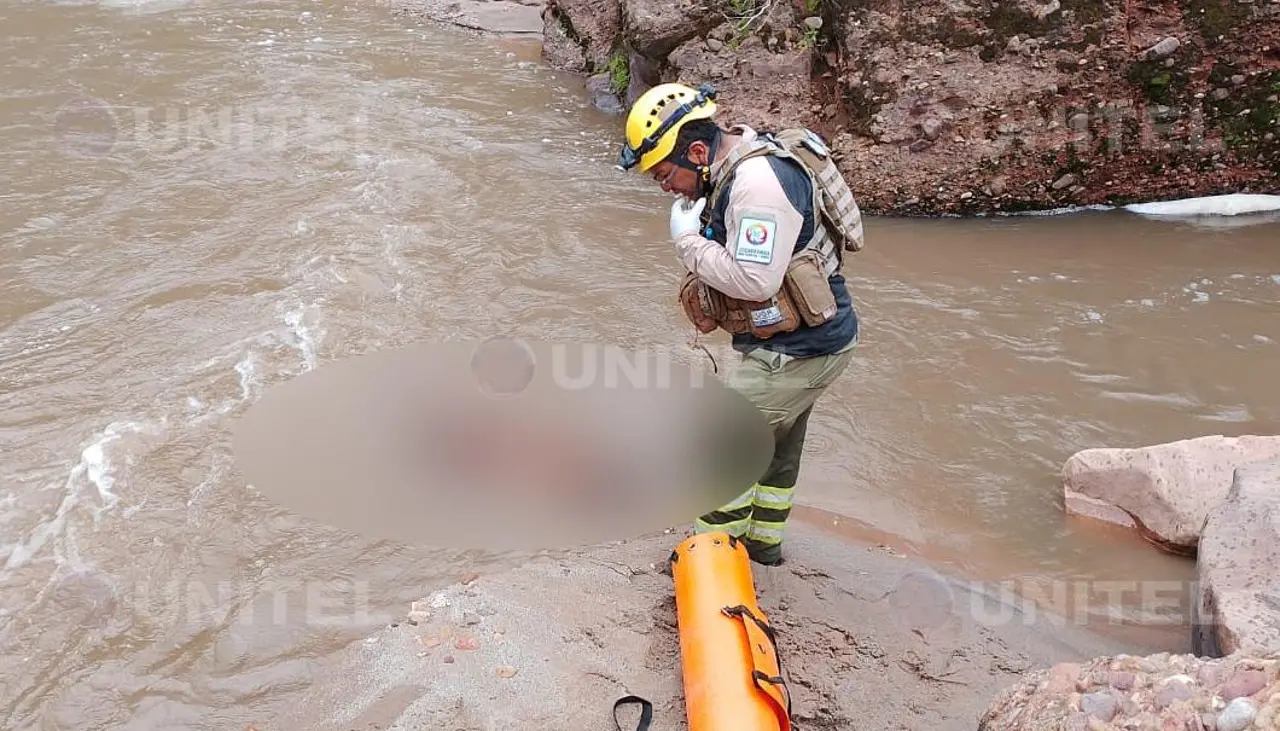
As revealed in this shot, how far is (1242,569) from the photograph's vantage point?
11.3ft

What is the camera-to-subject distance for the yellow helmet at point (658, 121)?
3236mm

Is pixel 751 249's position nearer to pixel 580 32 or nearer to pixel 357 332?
pixel 357 332

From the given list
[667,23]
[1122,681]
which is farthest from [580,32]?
[1122,681]

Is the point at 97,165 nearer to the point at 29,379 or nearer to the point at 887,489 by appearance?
the point at 29,379

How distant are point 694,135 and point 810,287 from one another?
0.62 metres

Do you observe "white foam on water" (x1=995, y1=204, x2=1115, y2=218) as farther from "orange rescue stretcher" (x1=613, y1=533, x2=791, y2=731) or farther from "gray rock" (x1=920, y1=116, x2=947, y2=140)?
"orange rescue stretcher" (x1=613, y1=533, x2=791, y2=731)

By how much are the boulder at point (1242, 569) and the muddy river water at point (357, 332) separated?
612mm

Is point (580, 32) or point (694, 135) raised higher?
point (694, 135)

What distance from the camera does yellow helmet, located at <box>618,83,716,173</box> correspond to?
3.24 metres

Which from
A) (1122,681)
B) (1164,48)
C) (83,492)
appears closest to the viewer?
(1122,681)

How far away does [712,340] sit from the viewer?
19.6ft

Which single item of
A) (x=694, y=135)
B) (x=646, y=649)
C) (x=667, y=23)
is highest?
(x=694, y=135)

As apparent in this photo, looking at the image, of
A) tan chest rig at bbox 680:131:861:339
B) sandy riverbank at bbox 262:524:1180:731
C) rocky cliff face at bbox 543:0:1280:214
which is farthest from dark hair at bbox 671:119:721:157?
rocky cliff face at bbox 543:0:1280:214

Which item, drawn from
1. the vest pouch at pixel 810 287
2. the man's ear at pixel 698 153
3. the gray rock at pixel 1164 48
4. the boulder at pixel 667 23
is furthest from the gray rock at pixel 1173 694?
the boulder at pixel 667 23
